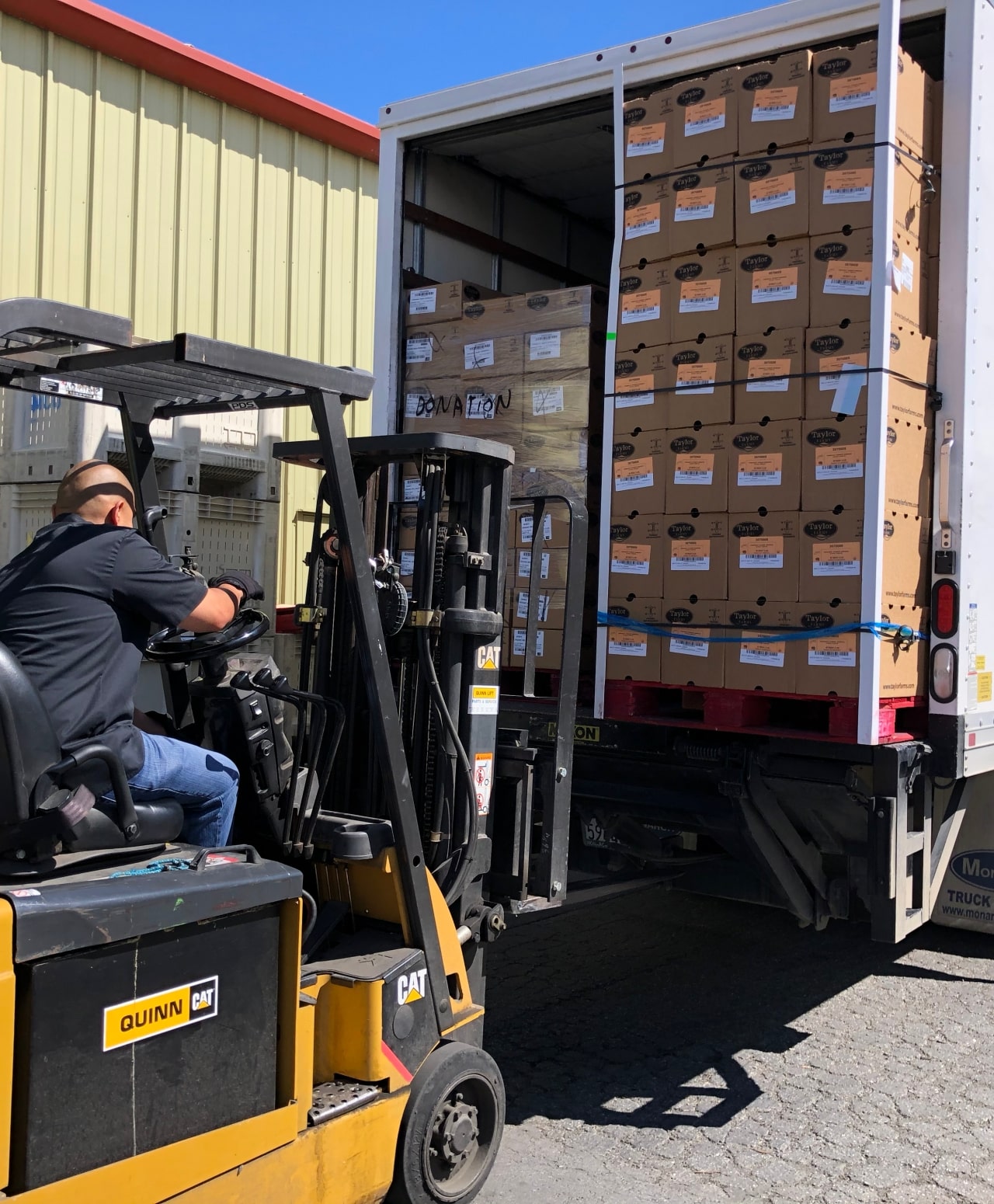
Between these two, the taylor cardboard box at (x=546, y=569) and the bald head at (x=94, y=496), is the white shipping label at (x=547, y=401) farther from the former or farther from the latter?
the bald head at (x=94, y=496)

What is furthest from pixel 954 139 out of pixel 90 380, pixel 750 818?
pixel 90 380

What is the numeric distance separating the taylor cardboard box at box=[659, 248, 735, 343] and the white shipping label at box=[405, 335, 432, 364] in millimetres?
1264

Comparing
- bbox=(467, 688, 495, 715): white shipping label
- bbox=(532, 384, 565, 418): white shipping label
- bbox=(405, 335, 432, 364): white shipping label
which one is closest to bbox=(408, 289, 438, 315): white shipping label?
bbox=(405, 335, 432, 364): white shipping label

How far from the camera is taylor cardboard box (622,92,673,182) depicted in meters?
4.86

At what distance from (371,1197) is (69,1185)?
98 centimetres

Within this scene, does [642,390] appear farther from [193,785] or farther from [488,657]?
[193,785]

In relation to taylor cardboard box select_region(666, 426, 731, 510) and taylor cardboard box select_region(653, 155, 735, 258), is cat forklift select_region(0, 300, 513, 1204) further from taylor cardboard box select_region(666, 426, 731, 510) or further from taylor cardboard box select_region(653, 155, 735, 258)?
taylor cardboard box select_region(653, 155, 735, 258)

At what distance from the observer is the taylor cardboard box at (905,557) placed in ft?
14.0

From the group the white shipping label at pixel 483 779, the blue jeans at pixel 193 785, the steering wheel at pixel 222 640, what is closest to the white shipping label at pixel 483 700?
the white shipping label at pixel 483 779

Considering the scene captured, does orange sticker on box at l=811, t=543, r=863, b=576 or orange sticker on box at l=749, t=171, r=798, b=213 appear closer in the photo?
orange sticker on box at l=811, t=543, r=863, b=576

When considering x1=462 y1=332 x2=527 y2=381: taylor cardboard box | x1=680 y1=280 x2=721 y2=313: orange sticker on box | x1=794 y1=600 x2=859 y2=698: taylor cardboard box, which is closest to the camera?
x1=794 y1=600 x2=859 y2=698: taylor cardboard box

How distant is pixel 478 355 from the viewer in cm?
543

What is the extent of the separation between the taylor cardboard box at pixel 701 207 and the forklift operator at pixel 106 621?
2556 mm

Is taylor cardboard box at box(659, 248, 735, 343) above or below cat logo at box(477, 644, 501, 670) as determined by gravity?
above
